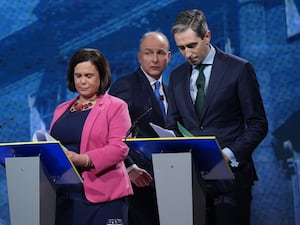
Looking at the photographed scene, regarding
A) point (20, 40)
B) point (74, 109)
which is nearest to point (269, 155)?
point (74, 109)

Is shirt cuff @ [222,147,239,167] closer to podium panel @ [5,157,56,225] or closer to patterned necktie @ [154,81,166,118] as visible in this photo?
podium panel @ [5,157,56,225]

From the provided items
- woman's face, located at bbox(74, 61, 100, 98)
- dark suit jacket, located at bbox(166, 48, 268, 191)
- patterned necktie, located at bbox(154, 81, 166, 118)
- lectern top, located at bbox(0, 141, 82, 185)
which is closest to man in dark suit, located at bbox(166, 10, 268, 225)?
dark suit jacket, located at bbox(166, 48, 268, 191)

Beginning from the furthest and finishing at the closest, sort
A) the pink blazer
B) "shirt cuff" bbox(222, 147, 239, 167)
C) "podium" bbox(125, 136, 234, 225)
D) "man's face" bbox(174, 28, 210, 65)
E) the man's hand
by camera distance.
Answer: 1. the man's hand
2. "man's face" bbox(174, 28, 210, 65)
3. the pink blazer
4. "shirt cuff" bbox(222, 147, 239, 167)
5. "podium" bbox(125, 136, 234, 225)

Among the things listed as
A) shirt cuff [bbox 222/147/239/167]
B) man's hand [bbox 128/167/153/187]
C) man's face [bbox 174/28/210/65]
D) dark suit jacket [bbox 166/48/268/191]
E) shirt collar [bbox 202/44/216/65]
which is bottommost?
man's hand [bbox 128/167/153/187]

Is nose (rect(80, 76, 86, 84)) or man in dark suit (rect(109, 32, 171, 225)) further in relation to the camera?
man in dark suit (rect(109, 32, 171, 225))

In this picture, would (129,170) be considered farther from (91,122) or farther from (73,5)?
(73,5)

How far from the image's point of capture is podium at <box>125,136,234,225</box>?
246 centimetres

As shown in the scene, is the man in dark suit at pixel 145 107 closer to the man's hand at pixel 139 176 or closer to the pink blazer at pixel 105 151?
the man's hand at pixel 139 176

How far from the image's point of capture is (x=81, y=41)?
438 centimetres

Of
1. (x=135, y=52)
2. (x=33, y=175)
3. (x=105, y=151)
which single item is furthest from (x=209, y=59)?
(x=135, y=52)

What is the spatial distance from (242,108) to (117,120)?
61 cm

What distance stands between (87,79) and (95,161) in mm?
450

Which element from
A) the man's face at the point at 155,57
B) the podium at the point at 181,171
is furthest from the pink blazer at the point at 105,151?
the man's face at the point at 155,57

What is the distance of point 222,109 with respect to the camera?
291 centimetres
